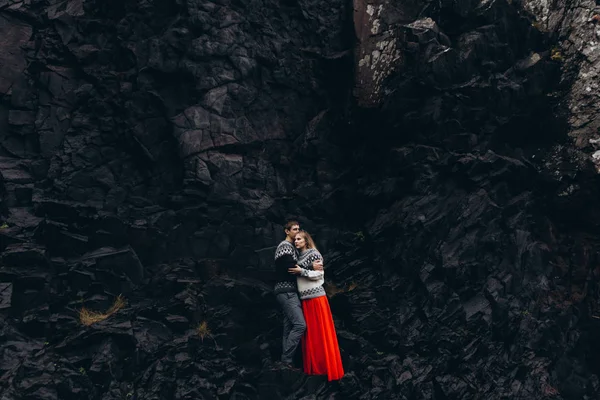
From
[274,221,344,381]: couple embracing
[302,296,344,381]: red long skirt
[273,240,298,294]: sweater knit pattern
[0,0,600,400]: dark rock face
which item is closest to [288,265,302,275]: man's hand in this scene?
[274,221,344,381]: couple embracing

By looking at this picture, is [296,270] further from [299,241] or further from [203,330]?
[203,330]

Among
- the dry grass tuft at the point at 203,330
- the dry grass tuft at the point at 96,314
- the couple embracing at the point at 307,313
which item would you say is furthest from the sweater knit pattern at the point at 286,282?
the dry grass tuft at the point at 96,314

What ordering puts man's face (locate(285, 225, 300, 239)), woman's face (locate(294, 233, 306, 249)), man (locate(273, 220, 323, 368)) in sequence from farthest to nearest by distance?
man's face (locate(285, 225, 300, 239))
woman's face (locate(294, 233, 306, 249))
man (locate(273, 220, 323, 368))

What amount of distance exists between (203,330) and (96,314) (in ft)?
8.69

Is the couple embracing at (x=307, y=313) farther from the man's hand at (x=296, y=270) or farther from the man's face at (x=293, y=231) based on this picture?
the man's face at (x=293, y=231)

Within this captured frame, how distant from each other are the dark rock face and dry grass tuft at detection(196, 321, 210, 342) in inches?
2.1

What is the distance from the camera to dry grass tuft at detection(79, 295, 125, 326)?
13.0 meters

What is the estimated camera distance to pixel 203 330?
1353cm

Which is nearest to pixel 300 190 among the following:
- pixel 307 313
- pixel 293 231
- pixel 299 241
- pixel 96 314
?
pixel 293 231

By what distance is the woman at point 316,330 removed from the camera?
40.9 ft

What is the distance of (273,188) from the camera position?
15.5 m

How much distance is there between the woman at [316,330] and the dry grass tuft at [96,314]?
15.1 ft

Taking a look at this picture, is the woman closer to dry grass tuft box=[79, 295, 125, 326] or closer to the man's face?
the man's face

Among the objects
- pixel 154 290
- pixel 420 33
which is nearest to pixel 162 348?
pixel 154 290
